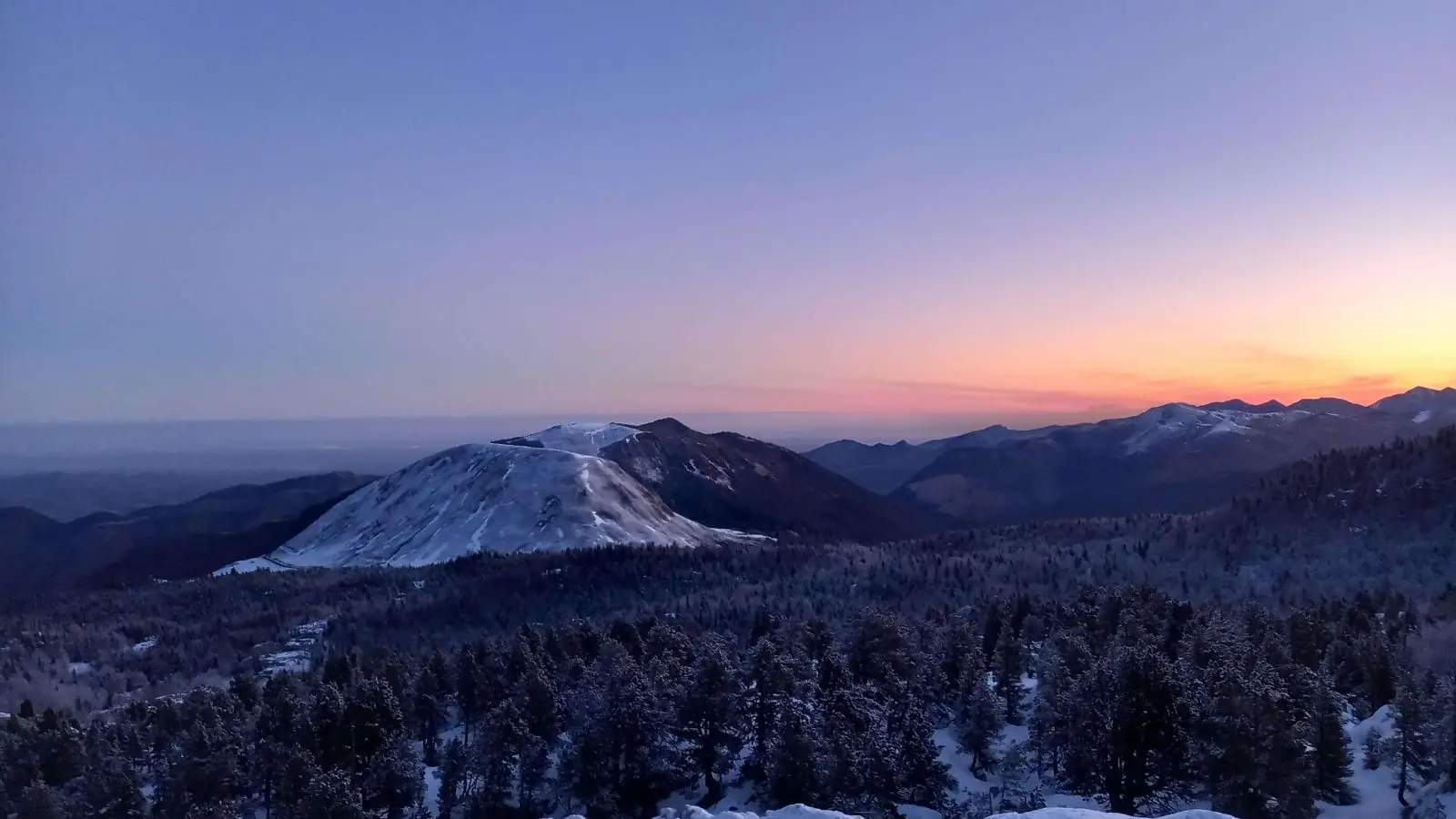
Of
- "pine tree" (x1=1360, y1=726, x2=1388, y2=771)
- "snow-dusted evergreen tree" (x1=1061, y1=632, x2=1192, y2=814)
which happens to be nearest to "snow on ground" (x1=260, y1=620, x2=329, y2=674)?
"snow-dusted evergreen tree" (x1=1061, y1=632, x2=1192, y2=814)

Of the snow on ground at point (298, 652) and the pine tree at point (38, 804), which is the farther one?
the snow on ground at point (298, 652)

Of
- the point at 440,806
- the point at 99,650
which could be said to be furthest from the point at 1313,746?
the point at 99,650

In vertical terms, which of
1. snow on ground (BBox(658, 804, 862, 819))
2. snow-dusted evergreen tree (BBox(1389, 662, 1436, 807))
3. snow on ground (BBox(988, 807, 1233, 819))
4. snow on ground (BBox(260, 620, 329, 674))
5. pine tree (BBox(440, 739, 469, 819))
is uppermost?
snow on ground (BBox(988, 807, 1233, 819))

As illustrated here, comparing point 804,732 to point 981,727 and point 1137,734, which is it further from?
point 981,727

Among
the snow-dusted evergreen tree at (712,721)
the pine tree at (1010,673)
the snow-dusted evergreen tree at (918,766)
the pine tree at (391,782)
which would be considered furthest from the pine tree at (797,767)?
the pine tree at (1010,673)

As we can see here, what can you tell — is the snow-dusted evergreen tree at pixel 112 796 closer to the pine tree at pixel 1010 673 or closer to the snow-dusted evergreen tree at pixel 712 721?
the snow-dusted evergreen tree at pixel 712 721

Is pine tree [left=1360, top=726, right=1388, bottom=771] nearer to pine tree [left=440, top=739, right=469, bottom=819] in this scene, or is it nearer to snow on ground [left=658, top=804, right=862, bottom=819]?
snow on ground [left=658, top=804, right=862, bottom=819]

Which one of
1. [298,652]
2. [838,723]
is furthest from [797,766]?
[298,652]

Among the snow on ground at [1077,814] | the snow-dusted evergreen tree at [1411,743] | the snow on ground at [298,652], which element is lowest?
the snow on ground at [298,652]

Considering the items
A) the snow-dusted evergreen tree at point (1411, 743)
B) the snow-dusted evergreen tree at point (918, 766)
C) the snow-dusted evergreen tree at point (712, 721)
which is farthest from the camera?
the snow-dusted evergreen tree at point (712, 721)

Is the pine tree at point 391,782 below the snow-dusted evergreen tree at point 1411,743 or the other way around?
below

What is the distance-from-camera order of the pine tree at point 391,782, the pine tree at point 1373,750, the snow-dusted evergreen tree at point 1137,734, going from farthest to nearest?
the pine tree at point 391,782 → the pine tree at point 1373,750 → the snow-dusted evergreen tree at point 1137,734
